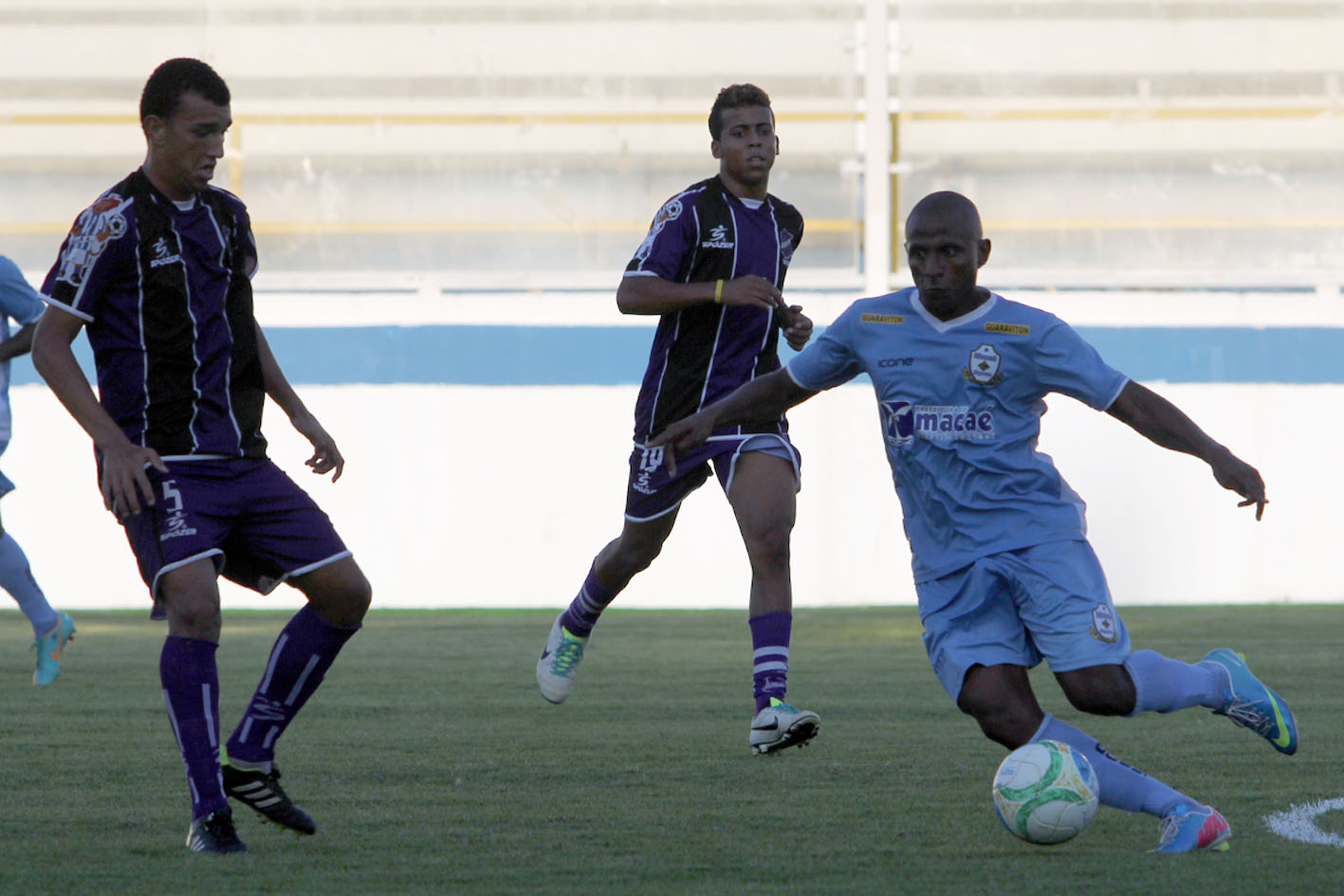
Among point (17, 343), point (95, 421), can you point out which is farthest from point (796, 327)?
point (17, 343)

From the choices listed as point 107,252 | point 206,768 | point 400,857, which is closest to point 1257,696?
point 400,857

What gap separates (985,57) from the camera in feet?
38.0

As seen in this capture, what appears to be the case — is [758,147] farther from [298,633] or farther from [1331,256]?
[1331,256]

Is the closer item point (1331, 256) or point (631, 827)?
point (631, 827)

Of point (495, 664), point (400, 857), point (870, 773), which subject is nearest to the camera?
point (400, 857)

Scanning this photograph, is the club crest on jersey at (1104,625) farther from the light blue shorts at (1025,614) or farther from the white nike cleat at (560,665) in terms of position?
the white nike cleat at (560,665)

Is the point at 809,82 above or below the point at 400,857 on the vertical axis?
above

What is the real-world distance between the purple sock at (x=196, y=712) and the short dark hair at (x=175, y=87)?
112cm

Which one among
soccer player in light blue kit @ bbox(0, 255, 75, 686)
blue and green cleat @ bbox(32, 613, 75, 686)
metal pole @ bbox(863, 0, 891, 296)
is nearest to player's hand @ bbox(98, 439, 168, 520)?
soccer player in light blue kit @ bbox(0, 255, 75, 686)

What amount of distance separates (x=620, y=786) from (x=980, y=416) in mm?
1405

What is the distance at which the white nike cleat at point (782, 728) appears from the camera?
5.11 meters

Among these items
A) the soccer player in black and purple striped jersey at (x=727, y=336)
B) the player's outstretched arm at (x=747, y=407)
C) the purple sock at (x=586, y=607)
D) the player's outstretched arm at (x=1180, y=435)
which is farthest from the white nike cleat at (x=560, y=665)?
the player's outstretched arm at (x=1180, y=435)

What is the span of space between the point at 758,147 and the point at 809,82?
588cm

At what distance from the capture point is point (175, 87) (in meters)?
4.00
